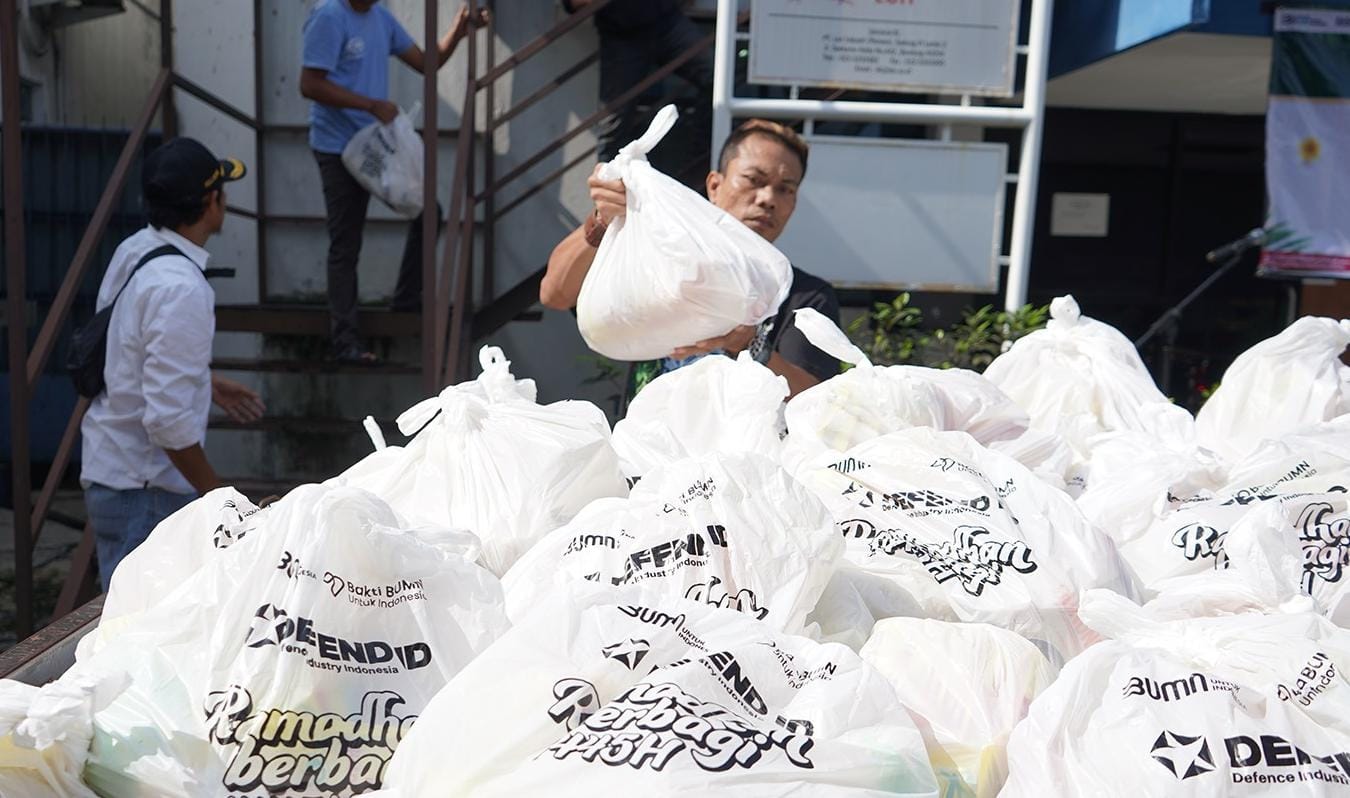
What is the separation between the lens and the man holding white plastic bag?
2.63m

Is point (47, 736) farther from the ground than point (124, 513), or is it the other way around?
point (47, 736)

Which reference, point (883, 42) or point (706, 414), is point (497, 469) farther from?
point (883, 42)

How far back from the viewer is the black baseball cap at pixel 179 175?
319cm

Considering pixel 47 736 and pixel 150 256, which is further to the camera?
pixel 150 256

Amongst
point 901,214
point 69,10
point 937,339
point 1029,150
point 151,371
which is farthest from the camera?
point 69,10

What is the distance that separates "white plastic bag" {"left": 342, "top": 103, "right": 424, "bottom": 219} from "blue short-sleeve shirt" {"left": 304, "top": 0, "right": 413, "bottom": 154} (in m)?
0.15

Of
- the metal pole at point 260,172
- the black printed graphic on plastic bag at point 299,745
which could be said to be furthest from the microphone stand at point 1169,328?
the black printed graphic on plastic bag at point 299,745

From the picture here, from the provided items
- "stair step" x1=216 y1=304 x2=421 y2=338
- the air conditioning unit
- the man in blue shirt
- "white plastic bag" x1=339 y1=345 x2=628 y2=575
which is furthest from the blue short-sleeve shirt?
"white plastic bag" x1=339 y1=345 x2=628 y2=575

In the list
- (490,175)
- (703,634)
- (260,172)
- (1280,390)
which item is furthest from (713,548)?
(260,172)

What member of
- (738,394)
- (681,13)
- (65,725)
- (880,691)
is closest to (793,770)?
(880,691)

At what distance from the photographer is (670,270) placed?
2.19 meters

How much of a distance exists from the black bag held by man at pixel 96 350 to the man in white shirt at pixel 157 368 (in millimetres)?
14

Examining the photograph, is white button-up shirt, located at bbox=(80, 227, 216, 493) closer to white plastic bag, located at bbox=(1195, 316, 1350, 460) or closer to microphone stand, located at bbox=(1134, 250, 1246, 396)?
white plastic bag, located at bbox=(1195, 316, 1350, 460)

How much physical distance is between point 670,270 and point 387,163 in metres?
3.31
